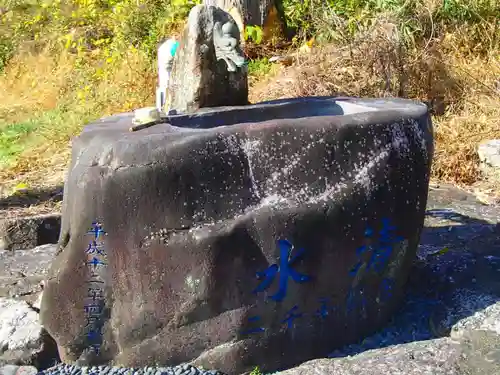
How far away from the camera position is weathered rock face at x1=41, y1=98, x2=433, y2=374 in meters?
2.75

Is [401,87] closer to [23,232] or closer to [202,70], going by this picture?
[23,232]

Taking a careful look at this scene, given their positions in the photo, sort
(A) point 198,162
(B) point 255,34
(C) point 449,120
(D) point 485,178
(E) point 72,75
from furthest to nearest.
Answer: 1. (E) point 72,75
2. (B) point 255,34
3. (C) point 449,120
4. (D) point 485,178
5. (A) point 198,162

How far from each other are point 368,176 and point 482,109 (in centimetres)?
494

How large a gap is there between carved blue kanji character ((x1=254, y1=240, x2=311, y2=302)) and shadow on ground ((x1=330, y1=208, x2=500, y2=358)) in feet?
1.57

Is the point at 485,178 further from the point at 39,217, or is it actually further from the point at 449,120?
the point at 39,217

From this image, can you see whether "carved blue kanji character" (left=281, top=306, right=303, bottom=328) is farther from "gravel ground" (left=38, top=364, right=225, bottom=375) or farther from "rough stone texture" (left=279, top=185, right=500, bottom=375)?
"gravel ground" (left=38, top=364, right=225, bottom=375)

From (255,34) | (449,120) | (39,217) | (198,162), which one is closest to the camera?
(198,162)

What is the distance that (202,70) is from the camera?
3355mm

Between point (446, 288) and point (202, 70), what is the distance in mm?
1857

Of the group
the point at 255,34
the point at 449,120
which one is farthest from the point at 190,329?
the point at 255,34

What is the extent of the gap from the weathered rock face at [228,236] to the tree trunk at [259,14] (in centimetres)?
604

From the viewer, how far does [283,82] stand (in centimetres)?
778

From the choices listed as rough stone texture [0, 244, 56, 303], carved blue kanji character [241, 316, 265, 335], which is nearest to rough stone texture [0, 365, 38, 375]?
rough stone texture [0, 244, 56, 303]

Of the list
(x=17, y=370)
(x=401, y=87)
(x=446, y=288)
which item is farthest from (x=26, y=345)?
(x=401, y=87)
